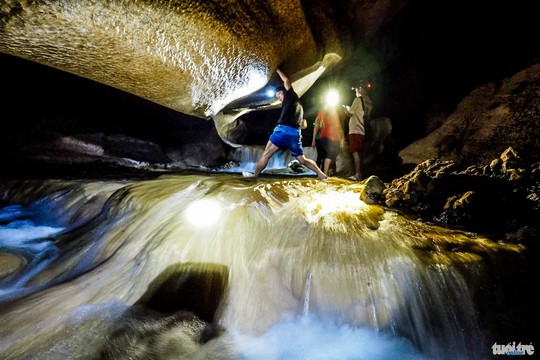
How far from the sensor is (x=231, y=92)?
554 centimetres

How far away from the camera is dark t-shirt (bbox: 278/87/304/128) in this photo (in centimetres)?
443

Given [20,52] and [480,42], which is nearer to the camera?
[20,52]

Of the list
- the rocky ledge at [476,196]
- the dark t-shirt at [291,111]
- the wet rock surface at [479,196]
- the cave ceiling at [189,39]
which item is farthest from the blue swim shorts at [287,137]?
the wet rock surface at [479,196]

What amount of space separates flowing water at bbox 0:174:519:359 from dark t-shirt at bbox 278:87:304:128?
194cm

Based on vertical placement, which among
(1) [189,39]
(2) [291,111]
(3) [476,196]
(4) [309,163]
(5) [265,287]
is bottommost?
(5) [265,287]

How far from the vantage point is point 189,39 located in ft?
11.2

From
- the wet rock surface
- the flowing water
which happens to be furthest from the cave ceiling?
the wet rock surface

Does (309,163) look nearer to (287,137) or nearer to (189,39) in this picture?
(287,137)

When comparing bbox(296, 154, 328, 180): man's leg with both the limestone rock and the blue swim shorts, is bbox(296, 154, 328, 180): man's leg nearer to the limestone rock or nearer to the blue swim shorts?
the blue swim shorts

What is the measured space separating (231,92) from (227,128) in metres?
3.54

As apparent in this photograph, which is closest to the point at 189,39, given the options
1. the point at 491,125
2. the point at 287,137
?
the point at 287,137

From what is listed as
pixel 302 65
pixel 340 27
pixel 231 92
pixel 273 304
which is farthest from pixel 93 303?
pixel 340 27

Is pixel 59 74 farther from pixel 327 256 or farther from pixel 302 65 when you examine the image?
pixel 327 256

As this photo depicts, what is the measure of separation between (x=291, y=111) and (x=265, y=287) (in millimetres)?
3273
